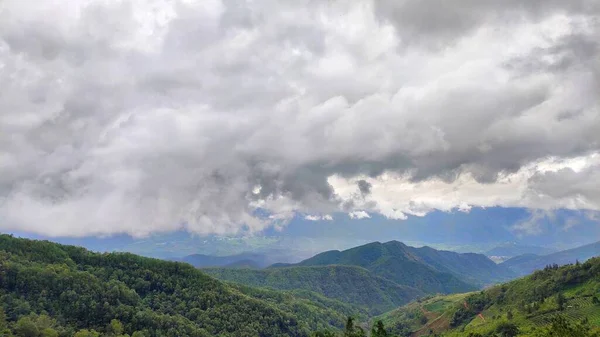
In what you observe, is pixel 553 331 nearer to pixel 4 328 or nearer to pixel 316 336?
pixel 316 336

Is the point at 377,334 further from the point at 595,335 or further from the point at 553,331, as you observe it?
the point at 595,335

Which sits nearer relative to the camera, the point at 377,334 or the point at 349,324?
the point at 377,334

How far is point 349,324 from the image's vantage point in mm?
185750

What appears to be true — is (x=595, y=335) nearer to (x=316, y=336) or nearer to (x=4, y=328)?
(x=316, y=336)

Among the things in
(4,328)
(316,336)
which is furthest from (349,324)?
(4,328)

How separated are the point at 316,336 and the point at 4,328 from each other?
151 meters

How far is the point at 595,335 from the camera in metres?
153

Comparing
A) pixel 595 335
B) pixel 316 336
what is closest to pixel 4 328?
pixel 316 336

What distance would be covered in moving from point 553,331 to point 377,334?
68.1m

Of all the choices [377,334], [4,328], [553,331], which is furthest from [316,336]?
[4,328]

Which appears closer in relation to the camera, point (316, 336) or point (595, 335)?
point (595, 335)

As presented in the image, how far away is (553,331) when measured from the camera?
159m

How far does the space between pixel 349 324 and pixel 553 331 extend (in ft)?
267

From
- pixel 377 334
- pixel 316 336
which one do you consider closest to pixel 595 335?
pixel 377 334
